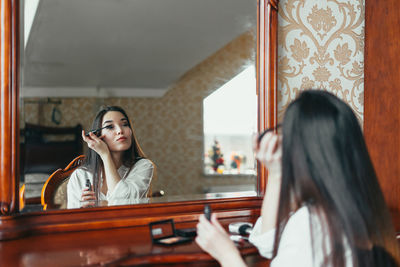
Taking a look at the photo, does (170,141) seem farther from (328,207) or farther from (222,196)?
(328,207)

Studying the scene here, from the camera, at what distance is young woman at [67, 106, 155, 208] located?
1203mm

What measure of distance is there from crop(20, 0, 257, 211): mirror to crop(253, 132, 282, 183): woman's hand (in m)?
0.40

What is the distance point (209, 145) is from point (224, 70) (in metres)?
0.28

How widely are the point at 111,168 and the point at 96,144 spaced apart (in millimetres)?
96

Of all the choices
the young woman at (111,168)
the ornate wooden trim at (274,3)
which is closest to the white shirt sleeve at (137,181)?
the young woman at (111,168)

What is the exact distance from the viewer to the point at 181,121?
1.30 metres

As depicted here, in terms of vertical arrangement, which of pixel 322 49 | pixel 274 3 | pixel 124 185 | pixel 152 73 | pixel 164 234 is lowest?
pixel 164 234

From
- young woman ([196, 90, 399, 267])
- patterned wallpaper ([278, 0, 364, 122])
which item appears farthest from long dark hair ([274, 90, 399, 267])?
patterned wallpaper ([278, 0, 364, 122])

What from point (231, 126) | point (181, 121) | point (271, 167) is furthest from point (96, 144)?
point (271, 167)

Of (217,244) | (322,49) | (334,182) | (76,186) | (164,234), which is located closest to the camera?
(334,182)

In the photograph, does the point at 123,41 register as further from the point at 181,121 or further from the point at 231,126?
the point at 231,126

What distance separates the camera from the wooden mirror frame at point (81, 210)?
1.06 m

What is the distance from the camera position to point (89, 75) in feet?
3.92

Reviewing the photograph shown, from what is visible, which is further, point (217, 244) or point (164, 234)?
point (164, 234)
